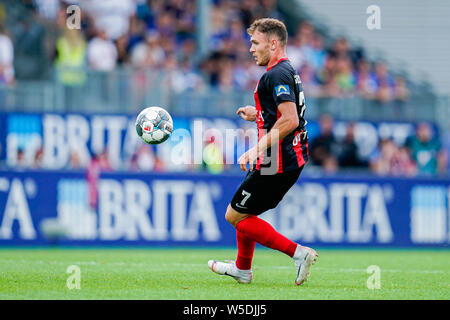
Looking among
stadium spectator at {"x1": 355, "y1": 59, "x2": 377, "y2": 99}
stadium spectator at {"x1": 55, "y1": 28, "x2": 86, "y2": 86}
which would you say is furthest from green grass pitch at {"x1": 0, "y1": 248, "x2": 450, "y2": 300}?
stadium spectator at {"x1": 355, "y1": 59, "x2": 377, "y2": 99}

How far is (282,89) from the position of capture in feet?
24.1

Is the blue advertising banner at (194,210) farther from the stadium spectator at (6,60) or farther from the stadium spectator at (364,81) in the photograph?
the stadium spectator at (364,81)

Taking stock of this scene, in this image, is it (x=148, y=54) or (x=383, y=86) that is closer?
(x=148, y=54)

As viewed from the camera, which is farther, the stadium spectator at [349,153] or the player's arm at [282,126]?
the stadium spectator at [349,153]

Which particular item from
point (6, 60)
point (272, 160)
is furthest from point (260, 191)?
point (6, 60)

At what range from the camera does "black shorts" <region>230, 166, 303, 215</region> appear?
24.8 ft

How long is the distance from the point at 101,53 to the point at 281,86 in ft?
31.2

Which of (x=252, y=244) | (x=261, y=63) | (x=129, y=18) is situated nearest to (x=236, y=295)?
(x=252, y=244)

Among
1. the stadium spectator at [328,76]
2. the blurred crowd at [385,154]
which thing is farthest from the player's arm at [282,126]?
the stadium spectator at [328,76]

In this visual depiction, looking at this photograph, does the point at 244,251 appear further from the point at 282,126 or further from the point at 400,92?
the point at 400,92

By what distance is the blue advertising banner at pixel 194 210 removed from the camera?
14.3 m

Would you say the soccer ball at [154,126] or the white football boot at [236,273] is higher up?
the soccer ball at [154,126]

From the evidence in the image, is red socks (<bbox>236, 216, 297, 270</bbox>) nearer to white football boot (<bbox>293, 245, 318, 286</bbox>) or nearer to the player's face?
white football boot (<bbox>293, 245, 318, 286</bbox>)

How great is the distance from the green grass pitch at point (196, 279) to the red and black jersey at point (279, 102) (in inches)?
46.4
